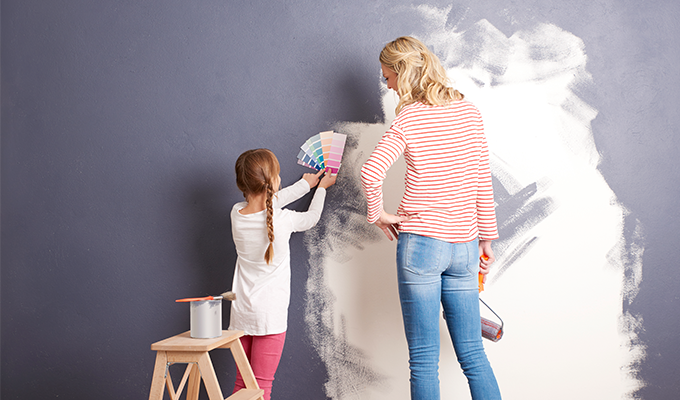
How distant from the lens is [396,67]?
1434 millimetres

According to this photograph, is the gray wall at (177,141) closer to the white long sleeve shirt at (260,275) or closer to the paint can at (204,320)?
the white long sleeve shirt at (260,275)

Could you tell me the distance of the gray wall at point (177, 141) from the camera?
1.75 meters

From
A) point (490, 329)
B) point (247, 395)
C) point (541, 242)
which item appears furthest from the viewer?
point (541, 242)

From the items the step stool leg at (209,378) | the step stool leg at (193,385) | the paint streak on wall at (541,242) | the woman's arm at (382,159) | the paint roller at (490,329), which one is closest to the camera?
the step stool leg at (209,378)

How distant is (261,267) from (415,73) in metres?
0.86

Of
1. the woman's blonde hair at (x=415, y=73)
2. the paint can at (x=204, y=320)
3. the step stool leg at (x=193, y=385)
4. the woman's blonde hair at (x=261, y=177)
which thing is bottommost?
the step stool leg at (x=193, y=385)

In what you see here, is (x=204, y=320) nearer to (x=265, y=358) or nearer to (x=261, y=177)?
→ (x=265, y=358)

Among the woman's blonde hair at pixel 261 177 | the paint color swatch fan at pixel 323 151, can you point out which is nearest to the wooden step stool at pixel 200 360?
the woman's blonde hair at pixel 261 177

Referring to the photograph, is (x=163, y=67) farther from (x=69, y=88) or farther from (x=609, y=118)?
(x=609, y=118)

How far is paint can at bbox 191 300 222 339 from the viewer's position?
4.38ft

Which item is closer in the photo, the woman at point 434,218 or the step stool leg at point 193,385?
the woman at point 434,218

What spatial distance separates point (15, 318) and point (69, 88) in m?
1.12

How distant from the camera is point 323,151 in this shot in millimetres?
1831

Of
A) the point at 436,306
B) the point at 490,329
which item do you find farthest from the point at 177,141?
the point at 490,329
